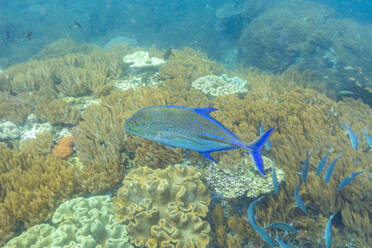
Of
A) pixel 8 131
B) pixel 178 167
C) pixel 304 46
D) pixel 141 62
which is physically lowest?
pixel 8 131

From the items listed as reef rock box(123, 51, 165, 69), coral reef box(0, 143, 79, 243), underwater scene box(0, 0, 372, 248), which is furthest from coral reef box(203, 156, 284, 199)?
reef rock box(123, 51, 165, 69)

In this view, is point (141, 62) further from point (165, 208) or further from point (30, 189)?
point (165, 208)

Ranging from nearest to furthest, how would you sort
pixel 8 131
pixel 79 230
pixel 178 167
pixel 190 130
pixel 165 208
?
pixel 190 130, pixel 79 230, pixel 165 208, pixel 178 167, pixel 8 131

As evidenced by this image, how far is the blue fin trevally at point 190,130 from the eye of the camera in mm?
1659

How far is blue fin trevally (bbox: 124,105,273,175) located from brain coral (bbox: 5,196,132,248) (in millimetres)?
1976

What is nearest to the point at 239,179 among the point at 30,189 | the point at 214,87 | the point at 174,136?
the point at 174,136

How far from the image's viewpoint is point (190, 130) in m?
1.75

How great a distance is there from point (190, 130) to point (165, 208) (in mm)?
1886

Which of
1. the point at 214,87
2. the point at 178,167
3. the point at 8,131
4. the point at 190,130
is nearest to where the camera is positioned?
the point at 190,130

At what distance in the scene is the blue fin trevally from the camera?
1.66 m

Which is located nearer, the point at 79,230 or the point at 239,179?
the point at 79,230

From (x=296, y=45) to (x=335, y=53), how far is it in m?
2.43

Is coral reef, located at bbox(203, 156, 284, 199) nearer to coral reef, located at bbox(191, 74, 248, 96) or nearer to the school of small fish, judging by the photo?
the school of small fish

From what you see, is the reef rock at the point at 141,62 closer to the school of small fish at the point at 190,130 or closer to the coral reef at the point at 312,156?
the coral reef at the point at 312,156
